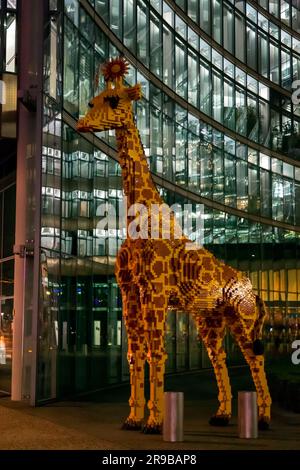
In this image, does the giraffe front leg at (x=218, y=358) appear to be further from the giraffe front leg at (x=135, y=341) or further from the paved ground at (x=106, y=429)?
the giraffe front leg at (x=135, y=341)

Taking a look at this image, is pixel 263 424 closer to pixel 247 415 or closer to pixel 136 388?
pixel 247 415

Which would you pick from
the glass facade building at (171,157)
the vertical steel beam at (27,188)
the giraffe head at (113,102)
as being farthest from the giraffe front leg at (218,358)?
the vertical steel beam at (27,188)

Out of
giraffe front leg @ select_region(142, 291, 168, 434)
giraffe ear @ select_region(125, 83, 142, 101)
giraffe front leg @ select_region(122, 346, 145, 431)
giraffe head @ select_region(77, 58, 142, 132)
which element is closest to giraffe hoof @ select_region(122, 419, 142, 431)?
giraffe front leg @ select_region(122, 346, 145, 431)

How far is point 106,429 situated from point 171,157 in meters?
14.5

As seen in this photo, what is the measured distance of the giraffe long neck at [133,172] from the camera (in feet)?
36.3

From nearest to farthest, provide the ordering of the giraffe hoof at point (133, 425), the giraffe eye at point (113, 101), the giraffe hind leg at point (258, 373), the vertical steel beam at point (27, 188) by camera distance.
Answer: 1. the giraffe eye at point (113, 101)
2. the giraffe hoof at point (133, 425)
3. the giraffe hind leg at point (258, 373)
4. the vertical steel beam at point (27, 188)

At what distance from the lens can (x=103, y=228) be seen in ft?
61.8

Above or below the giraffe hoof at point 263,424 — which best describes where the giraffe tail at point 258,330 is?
above

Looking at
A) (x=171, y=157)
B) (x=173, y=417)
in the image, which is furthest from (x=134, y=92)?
(x=171, y=157)

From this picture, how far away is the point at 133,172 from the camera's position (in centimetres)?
1112

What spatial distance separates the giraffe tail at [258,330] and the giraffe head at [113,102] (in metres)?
3.54
